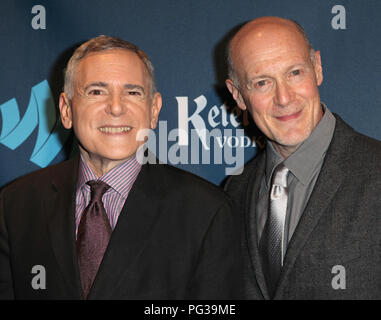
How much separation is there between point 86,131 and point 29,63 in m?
0.99

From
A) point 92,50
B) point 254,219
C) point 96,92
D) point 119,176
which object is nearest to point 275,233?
point 254,219

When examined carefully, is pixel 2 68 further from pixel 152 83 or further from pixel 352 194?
pixel 352 194

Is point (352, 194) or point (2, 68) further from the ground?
point (2, 68)

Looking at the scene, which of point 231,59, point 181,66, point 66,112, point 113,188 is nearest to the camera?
point 113,188

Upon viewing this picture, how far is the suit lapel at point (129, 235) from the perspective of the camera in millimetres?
1385

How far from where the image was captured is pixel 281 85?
1657 millimetres

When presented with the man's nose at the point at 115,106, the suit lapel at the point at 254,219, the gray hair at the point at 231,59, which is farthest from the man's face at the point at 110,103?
the suit lapel at the point at 254,219

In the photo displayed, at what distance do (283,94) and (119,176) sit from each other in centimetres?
71

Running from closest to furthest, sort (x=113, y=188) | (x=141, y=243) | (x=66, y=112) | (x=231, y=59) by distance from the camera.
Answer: (x=141, y=243) → (x=113, y=188) → (x=66, y=112) → (x=231, y=59)

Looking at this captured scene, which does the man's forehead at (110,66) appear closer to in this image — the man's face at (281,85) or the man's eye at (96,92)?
the man's eye at (96,92)

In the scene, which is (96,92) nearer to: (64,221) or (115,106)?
(115,106)

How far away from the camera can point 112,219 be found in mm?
1517

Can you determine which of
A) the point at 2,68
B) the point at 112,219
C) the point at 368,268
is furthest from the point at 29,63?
the point at 368,268

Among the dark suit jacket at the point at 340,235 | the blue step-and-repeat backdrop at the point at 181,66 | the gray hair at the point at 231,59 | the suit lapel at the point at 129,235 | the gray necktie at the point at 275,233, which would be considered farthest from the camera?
the blue step-and-repeat backdrop at the point at 181,66
